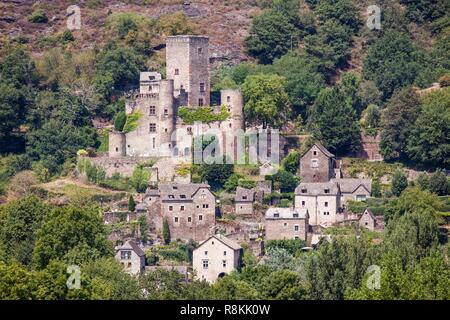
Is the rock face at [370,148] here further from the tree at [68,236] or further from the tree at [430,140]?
the tree at [68,236]

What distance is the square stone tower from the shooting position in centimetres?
11181

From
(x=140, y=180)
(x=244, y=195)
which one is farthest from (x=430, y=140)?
(x=140, y=180)

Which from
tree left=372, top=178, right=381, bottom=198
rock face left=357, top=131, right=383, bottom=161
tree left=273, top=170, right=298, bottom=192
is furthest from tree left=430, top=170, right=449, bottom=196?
tree left=273, top=170, right=298, bottom=192

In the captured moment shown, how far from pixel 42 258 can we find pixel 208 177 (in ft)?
49.7

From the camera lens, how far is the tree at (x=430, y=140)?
109m

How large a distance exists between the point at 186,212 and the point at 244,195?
329 centimetres

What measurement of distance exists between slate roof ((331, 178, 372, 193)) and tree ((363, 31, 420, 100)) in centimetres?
1425

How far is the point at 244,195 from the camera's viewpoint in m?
106

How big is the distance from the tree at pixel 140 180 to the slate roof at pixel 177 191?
2032 mm

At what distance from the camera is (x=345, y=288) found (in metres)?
89.1

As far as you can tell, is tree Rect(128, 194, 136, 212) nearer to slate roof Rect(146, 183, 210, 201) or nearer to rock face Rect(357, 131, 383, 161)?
slate roof Rect(146, 183, 210, 201)

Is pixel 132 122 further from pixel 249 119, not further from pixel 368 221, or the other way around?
pixel 368 221
